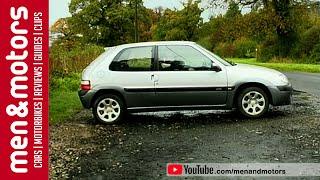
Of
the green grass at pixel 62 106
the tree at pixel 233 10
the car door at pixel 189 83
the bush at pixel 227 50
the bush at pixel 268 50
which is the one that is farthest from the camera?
the bush at pixel 227 50

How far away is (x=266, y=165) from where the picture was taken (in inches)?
248

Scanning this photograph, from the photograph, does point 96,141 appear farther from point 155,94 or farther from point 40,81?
point 40,81

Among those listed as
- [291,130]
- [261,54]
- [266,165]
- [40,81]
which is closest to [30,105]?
[40,81]

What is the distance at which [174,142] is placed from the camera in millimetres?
7988

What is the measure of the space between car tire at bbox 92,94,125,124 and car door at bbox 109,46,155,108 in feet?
0.64

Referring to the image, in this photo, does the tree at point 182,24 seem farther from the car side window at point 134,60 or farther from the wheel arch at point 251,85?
the wheel arch at point 251,85

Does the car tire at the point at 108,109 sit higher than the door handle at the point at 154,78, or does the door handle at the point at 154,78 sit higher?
the door handle at the point at 154,78

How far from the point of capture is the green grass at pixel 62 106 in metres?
11.3

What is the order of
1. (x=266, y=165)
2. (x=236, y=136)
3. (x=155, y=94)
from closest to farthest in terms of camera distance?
(x=266, y=165), (x=236, y=136), (x=155, y=94)

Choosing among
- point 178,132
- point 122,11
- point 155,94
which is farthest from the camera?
point 122,11

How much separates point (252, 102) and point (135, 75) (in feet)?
7.63

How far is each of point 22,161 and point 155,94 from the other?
5815 mm

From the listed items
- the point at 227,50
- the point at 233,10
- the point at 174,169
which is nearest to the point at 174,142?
the point at 174,169

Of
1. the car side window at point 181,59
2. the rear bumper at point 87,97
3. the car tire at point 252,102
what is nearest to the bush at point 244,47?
the car tire at point 252,102
